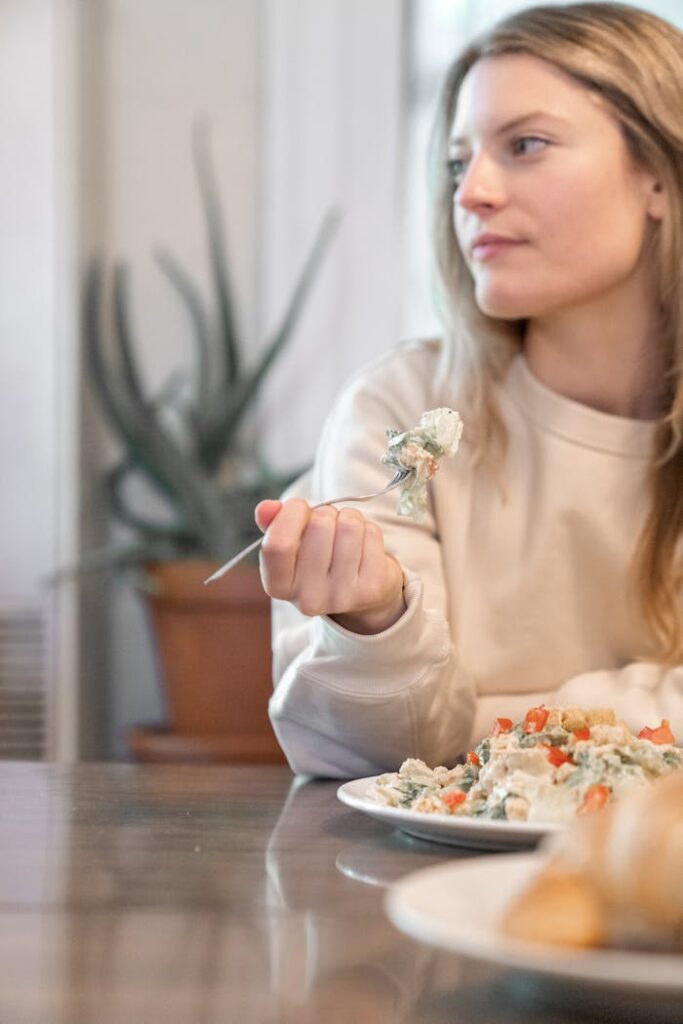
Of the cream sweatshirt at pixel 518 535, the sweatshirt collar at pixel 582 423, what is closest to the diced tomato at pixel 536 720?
the cream sweatshirt at pixel 518 535

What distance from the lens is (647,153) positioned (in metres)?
1.63

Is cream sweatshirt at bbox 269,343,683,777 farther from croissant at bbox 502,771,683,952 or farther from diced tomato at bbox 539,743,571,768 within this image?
croissant at bbox 502,771,683,952

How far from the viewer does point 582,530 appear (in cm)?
163

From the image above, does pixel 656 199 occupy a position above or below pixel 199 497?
above

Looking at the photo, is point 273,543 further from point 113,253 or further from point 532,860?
point 113,253

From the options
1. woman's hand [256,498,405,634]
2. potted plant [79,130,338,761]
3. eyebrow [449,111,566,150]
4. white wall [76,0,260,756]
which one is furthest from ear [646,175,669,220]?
white wall [76,0,260,756]

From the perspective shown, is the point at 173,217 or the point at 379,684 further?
the point at 173,217

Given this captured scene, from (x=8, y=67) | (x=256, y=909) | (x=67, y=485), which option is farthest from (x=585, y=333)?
(x=8, y=67)

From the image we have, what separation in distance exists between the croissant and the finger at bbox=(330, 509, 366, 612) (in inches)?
24.9

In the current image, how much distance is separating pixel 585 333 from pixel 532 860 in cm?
119

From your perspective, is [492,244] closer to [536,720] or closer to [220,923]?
[536,720]

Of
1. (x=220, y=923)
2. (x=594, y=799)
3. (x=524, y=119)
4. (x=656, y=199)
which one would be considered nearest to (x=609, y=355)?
(x=656, y=199)

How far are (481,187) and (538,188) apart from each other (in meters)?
0.06

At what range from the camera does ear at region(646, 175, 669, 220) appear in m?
1.65
